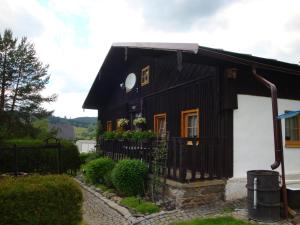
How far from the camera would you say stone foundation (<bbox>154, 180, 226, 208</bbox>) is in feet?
25.7

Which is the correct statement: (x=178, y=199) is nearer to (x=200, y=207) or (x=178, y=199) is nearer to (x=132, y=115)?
(x=200, y=207)

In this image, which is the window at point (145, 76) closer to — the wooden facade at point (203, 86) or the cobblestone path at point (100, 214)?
the wooden facade at point (203, 86)

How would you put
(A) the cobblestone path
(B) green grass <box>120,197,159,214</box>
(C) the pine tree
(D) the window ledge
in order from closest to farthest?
(A) the cobblestone path → (B) green grass <box>120,197,159,214</box> → (D) the window ledge → (C) the pine tree

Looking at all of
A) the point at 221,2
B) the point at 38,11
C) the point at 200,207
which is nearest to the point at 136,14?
the point at 221,2

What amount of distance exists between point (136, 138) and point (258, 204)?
16.8ft

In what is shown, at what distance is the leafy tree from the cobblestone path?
18635 millimetres

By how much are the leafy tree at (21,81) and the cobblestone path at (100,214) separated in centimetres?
1863

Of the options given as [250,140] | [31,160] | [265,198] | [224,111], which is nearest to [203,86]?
[224,111]

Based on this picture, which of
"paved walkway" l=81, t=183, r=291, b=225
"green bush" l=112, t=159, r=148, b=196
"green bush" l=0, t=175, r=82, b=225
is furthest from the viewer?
"green bush" l=112, t=159, r=148, b=196

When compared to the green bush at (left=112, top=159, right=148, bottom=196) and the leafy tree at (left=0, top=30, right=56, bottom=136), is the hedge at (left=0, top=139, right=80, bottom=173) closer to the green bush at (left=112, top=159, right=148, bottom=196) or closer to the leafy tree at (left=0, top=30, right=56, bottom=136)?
the green bush at (left=112, top=159, right=148, bottom=196)

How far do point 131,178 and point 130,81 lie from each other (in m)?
7.03

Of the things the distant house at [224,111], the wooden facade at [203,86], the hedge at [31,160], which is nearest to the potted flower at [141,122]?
the wooden facade at [203,86]

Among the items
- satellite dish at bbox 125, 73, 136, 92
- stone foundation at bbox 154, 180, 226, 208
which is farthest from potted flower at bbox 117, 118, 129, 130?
stone foundation at bbox 154, 180, 226, 208

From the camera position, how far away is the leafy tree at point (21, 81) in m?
26.6
